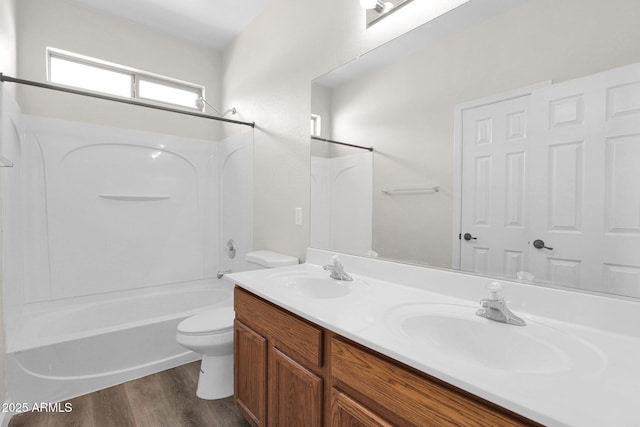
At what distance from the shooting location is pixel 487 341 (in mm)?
921

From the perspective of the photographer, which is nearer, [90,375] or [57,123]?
[90,375]

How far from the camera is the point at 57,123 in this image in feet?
8.09

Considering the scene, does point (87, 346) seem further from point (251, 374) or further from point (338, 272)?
point (338, 272)

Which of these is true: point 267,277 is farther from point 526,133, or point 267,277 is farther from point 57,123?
point 57,123

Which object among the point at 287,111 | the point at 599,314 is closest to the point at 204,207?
the point at 287,111

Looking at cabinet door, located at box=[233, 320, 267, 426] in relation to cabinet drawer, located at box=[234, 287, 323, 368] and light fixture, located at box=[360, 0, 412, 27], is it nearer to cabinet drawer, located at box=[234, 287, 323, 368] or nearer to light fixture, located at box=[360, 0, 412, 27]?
cabinet drawer, located at box=[234, 287, 323, 368]

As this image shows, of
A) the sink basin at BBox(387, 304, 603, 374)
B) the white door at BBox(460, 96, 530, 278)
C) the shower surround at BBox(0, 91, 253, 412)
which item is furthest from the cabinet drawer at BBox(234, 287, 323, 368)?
the shower surround at BBox(0, 91, 253, 412)

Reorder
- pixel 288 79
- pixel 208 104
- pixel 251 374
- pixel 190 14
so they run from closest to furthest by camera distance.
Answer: pixel 251 374 < pixel 288 79 < pixel 190 14 < pixel 208 104

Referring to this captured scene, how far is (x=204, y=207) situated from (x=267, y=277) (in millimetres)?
1937

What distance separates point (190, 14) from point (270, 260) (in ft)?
7.30

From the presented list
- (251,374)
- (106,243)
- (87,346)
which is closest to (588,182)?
(251,374)

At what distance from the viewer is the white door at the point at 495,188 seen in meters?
1.06

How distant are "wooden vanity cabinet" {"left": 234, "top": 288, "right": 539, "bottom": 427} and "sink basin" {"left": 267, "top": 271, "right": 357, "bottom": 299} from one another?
0.17m

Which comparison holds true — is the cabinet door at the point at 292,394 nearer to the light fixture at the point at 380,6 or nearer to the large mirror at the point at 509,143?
the large mirror at the point at 509,143
